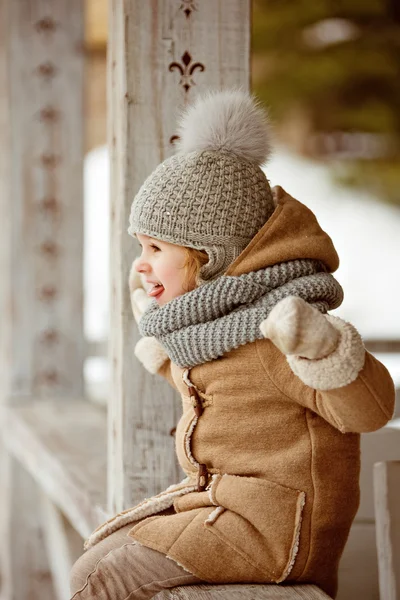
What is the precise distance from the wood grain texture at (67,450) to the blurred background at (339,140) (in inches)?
148

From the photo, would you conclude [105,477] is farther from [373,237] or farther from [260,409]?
[373,237]

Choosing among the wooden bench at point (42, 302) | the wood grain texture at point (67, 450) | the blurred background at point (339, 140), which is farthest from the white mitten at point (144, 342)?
the blurred background at point (339, 140)

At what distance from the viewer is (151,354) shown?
6.12ft

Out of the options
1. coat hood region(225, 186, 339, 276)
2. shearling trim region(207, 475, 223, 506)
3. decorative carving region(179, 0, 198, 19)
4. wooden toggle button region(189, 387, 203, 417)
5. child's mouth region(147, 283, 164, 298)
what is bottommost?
shearling trim region(207, 475, 223, 506)

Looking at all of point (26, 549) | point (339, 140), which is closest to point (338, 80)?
point (339, 140)

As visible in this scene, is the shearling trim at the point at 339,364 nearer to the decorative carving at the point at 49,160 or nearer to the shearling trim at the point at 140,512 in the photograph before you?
the shearling trim at the point at 140,512

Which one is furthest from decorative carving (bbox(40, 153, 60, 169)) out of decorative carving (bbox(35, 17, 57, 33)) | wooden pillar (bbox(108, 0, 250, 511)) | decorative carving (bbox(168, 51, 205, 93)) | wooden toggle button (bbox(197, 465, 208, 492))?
wooden toggle button (bbox(197, 465, 208, 492))

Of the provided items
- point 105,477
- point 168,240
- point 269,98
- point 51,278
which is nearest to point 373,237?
point 269,98

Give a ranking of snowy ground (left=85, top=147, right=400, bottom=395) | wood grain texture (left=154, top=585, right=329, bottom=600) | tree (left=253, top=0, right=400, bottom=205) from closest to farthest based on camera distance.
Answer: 1. wood grain texture (left=154, top=585, right=329, bottom=600)
2. tree (left=253, top=0, right=400, bottom=205)
3. snowy ground (left=85, top=147, right=400, bottom=395)

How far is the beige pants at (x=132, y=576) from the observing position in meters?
1.53

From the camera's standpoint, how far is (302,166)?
9.13 meters

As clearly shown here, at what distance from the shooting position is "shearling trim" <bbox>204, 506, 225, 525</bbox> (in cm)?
152

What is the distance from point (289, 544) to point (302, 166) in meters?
7.87

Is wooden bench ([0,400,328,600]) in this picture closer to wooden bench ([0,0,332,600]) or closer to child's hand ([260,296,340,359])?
wooden bench ([0,0,332,600])
